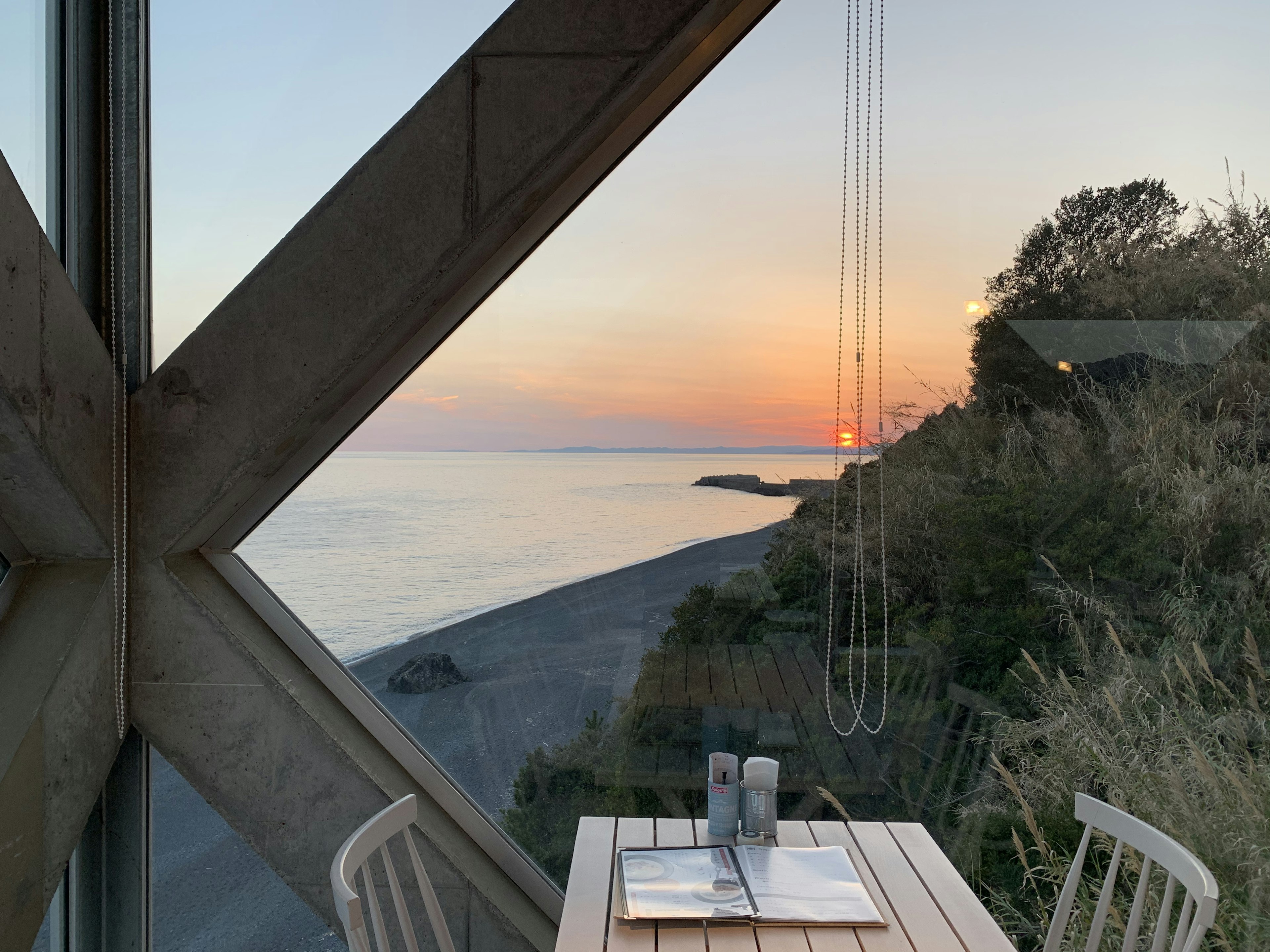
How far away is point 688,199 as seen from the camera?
8.84ft

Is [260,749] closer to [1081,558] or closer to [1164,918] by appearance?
[1164,918]

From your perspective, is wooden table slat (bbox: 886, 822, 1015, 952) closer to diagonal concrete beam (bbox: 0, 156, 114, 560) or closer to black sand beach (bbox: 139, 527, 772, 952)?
black sand beach (bbox: 139, 527, 772, 952)

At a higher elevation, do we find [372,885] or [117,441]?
[117,441]

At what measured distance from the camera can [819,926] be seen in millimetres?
1567

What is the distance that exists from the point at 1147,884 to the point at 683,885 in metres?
0.85

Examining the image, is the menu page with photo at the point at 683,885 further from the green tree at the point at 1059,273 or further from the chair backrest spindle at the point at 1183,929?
the green tree at the point at 1059,273

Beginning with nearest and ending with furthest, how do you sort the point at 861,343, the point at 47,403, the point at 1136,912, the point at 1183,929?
1. the point at 1183,929
2. the point at 1136,912
3. the point at 47,403
4. the point at 861,343

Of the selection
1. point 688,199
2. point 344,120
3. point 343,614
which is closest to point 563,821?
point 343,614

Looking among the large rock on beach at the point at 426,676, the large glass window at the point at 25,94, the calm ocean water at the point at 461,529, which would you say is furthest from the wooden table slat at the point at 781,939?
the large glass window at the point at 25,94

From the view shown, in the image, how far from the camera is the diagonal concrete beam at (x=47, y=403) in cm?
204

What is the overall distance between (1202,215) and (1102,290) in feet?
1.12

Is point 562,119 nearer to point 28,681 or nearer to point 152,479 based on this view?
point 152,479

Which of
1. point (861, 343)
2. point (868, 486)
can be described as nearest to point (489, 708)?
point (868, 486)

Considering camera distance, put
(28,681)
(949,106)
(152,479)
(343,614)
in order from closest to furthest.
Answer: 1. (28,681)
2. (152,479)
3. (949,106)
4. (343,614)
